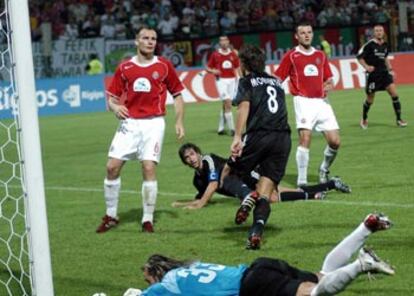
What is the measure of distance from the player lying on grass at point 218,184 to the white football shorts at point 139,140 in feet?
3.34

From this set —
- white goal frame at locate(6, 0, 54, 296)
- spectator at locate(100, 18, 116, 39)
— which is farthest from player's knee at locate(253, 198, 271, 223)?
spectator at locate(100, 18, 116, 39)

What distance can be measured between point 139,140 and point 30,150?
153 inches

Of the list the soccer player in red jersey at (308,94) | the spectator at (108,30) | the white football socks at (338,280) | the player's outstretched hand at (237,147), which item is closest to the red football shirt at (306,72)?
the soccer player in red jersey at (308,94)

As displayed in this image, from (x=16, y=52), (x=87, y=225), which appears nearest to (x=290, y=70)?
(x=87, y=225)

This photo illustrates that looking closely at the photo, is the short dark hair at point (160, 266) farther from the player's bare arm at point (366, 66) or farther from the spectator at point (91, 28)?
the spectator at point (91, 28)

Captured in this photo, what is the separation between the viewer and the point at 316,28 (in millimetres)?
40688

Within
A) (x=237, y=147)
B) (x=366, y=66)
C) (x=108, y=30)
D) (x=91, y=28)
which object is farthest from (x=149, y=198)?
(x=91, y=28)

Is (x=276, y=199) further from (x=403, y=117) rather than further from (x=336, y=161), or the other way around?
(x=403, y=117)

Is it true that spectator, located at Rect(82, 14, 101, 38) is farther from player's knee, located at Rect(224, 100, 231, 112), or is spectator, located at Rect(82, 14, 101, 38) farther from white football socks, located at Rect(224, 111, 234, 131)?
white football socks, located at Rect(224, 111, 234, 131)

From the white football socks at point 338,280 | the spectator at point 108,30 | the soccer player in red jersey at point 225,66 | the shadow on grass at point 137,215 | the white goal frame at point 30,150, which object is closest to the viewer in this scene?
the white football socks at point 338,280

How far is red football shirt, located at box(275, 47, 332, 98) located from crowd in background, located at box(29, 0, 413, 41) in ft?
84.0

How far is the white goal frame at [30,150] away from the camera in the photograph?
731 centimetres

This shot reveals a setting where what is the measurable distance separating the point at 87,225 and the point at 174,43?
2753 cm

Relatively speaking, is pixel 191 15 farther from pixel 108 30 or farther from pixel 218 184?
pixel 218 184
